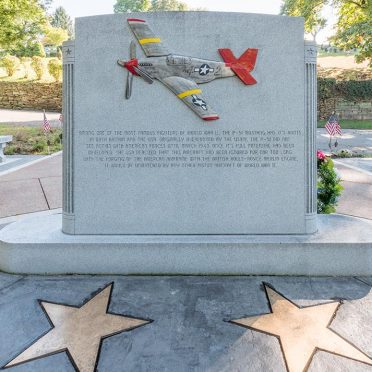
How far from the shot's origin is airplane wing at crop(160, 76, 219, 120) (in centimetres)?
389

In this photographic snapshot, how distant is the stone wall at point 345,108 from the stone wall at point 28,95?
24794mm

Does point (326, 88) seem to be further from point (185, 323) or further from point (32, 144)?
point (185, 323)

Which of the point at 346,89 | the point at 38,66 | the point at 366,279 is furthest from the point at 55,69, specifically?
the point at 366,279

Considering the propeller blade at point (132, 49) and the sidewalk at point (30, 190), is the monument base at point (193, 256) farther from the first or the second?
the sidewalk at point (30, 190)

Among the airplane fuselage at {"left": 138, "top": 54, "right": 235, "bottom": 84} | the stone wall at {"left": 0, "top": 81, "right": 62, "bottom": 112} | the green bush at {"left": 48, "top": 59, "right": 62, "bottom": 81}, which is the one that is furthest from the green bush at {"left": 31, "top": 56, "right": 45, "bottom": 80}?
the airplane fuselage at {"left": 138, "top": 54, "right": 235, "bottom": 84}

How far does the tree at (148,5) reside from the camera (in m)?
65.7

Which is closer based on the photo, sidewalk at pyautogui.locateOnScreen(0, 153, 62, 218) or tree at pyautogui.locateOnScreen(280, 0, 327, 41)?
sidewalk at pyautogui.locateOnScreen(0, 153, 62, 218)

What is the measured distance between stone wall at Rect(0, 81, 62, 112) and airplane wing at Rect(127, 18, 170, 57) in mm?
35320

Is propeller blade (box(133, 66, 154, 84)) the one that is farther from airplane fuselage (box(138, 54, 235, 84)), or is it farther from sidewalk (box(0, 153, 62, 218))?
sidewalk (box(0, 153, 62, 218))

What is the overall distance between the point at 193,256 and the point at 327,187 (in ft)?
8.10

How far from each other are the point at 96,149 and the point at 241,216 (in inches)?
64.5

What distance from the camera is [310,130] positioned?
398 cm

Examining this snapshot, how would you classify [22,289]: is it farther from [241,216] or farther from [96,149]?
[241,216]

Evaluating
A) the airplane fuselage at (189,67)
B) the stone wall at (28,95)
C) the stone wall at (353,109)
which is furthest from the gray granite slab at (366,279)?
the stone wall at (28,95)
